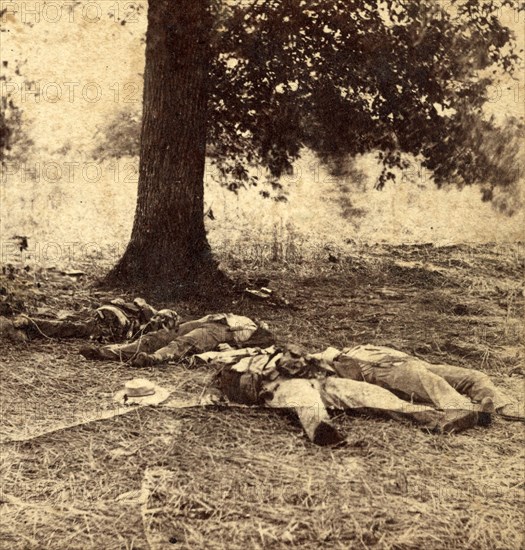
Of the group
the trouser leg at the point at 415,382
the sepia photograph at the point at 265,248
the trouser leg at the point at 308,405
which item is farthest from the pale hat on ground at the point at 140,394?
the trouser leg at the point at 415,382

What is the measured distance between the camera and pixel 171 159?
131 inches

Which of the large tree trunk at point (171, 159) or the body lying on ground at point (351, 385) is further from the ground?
the large tree trunk at point (171, 159)

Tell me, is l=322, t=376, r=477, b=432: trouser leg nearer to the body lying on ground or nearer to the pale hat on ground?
the body lying on ground

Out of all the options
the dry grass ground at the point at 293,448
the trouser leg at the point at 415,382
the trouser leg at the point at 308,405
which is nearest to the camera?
the dry grass ground at the point at 293,448

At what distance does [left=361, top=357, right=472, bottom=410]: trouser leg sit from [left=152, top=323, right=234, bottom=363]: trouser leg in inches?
25.7

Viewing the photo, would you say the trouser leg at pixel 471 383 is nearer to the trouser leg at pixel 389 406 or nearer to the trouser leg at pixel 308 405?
the trouser leg at pixel 389 406

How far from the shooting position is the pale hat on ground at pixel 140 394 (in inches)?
121

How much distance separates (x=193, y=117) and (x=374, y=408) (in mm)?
1540

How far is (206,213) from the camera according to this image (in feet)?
11.1

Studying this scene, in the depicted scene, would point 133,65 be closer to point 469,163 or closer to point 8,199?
point 8,199

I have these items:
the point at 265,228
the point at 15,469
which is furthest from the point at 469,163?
the point at 15,469

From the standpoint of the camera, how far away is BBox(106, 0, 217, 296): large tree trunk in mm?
3217

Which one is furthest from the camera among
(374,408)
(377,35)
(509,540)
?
(377,35)

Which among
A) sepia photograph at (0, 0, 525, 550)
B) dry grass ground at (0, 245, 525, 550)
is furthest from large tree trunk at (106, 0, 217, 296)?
dry grass ground at (0, 245, 525, 550)
